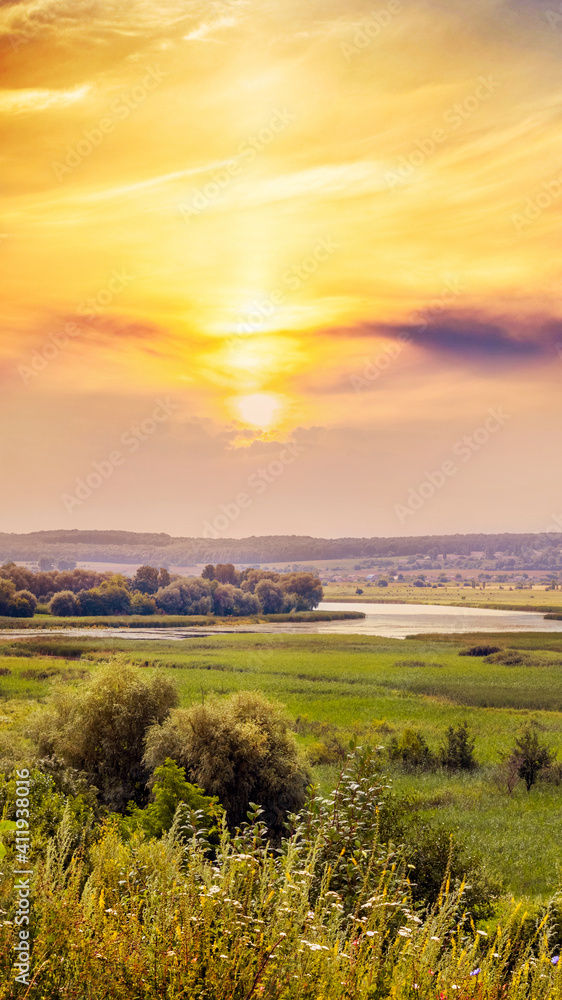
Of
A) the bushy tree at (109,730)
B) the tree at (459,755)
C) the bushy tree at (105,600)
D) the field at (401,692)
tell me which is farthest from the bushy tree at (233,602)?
the bushy tree at (109,730)

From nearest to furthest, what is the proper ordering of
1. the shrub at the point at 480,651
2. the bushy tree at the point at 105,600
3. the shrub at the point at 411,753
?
the shrub at the point at 411,753 → the shrub at the point at 480,651 → the bushy tree at the point at 105,600

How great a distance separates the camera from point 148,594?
16788 cm

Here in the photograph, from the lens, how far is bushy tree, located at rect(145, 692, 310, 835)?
69.1 ft

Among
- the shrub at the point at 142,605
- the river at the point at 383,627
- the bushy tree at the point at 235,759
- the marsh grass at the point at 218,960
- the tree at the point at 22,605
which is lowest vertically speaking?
the river at the point at 383,627

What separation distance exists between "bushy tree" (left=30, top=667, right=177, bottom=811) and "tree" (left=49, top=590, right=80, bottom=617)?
125781mm

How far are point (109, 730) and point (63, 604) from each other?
5064 inches

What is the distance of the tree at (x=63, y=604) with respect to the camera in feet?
475

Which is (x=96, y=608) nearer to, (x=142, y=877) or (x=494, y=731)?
(x=494, y=731)

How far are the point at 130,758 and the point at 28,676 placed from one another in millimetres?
44463

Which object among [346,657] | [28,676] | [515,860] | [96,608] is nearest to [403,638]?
[346,657]

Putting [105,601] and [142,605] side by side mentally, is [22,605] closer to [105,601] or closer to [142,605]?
[105,601]

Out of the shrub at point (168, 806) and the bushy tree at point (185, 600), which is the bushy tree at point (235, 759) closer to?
the shrub at point (168, 806)

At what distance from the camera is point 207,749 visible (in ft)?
69.8

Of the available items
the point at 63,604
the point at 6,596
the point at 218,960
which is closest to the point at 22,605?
the point at 6,596
